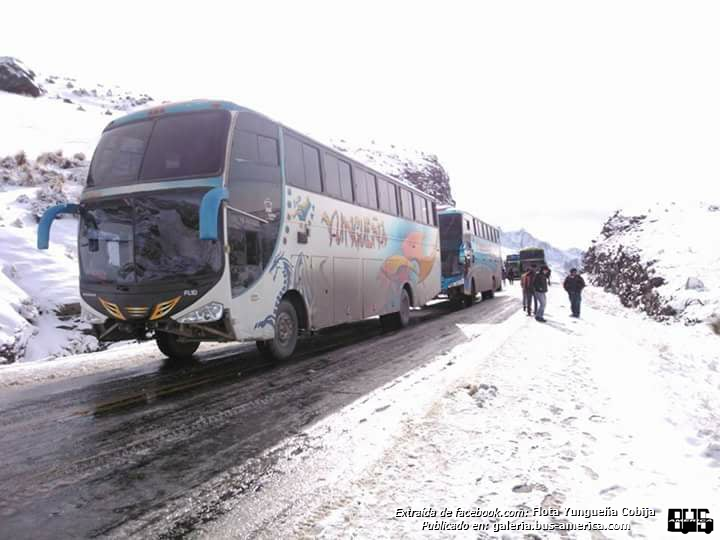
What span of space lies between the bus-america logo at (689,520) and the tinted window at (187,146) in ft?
20.1

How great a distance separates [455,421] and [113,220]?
18.3 feet

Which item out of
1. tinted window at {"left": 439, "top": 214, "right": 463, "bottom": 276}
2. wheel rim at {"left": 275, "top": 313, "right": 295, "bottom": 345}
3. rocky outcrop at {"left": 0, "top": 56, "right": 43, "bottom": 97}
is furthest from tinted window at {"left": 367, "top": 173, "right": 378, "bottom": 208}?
rocky outcrop at {"left": 0, "top": 56, "right": 43, "bottom": 97}

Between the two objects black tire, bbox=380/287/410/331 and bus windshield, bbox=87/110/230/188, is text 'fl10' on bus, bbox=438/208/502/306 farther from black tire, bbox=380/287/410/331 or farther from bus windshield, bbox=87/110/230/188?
bus windshield, bbox=87/110/230/188

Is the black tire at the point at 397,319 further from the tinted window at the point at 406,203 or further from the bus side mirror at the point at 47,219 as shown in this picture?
the bus side mirror at the point at 47,219

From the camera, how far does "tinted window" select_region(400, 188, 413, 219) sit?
1365 centimetres

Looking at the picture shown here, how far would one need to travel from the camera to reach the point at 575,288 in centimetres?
1469

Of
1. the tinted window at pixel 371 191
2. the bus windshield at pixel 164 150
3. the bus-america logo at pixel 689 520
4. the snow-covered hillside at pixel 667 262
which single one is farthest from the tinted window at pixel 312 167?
the snow-covered hillside at pixel 667 262

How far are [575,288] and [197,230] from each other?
1243 centimetres

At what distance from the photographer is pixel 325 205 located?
30.1ft

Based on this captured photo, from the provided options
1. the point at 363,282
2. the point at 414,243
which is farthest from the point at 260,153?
the point at 414,243

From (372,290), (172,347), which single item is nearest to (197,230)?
(172,347)

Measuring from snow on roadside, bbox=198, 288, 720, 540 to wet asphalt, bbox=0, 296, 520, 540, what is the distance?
42cm

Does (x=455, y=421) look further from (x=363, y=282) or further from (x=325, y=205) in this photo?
(x=363, y=282)

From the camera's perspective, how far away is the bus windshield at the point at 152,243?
253 inches
